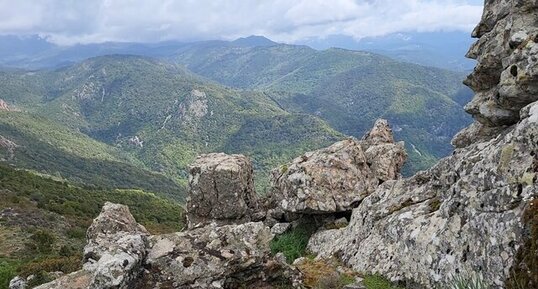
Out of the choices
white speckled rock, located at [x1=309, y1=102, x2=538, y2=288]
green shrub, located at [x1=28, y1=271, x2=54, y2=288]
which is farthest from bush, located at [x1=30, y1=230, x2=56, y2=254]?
white speckled rock, located at [x1=309, y1=102, x2=538, y2=288]

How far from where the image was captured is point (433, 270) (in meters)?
12.2

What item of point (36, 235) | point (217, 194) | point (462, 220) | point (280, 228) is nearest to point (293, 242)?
point (280, 228)

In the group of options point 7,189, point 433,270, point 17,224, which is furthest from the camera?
point 7,189

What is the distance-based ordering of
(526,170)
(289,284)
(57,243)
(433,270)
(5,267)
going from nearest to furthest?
(526,170) < (433,270) < (289,284) < (5,267) < (57,243)

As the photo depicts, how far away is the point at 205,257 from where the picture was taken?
1351 centimetres

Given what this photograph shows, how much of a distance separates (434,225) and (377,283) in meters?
2.41

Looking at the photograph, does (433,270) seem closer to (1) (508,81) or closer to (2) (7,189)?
(1) (508,81)

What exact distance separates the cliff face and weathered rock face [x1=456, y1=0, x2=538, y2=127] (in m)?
0.03

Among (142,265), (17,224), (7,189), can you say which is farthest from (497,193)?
(7,189)

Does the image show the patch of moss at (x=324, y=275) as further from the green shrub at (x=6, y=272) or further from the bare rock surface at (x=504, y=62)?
the green shrub at (x=6, y=272)

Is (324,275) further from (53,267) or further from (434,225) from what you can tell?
(53,267)

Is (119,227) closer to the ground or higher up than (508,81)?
closer to the ground

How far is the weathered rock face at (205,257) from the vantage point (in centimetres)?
1282

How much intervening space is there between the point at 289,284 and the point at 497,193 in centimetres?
620
